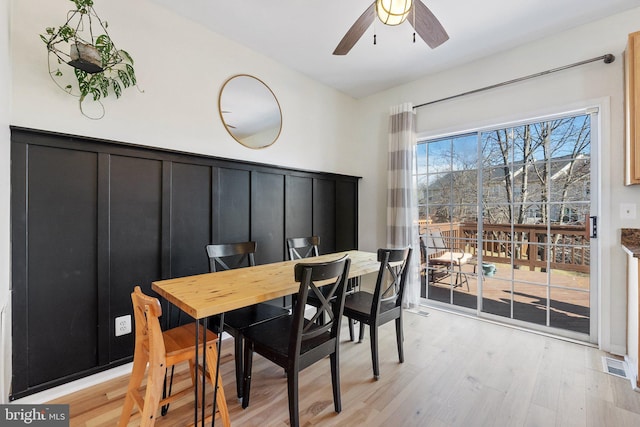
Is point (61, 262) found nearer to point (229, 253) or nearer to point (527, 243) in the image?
point (229, 253)

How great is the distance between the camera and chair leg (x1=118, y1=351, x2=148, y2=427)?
137 cm

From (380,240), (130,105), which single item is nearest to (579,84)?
(380,240)

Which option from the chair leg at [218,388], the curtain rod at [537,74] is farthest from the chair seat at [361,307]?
the curtain rod at [537,74]

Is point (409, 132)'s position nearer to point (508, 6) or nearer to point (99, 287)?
point (508, 6)

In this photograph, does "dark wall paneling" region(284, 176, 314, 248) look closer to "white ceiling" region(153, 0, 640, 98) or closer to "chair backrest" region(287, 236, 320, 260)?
"chair backrest" region(287, 236, 320, 260)

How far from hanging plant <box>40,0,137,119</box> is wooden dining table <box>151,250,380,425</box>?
142 centimetres

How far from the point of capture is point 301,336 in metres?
1.46

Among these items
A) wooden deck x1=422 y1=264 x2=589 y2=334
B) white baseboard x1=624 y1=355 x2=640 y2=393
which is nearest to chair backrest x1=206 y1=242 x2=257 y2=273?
wooden deck x1=422 y1=264 x2=589 y2=334

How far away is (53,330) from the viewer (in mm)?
1761

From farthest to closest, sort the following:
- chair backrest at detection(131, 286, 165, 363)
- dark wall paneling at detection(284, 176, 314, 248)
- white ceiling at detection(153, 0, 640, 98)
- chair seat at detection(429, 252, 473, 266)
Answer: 1. chair seat at detection(429, 252, 473, 266)
2. dark wall paneling at detection(284, 176, 314, 248)
3. white ceiling at detection(153, 0, 640, 98)
4. chair backrest at detection(131, 286, 165, 363)

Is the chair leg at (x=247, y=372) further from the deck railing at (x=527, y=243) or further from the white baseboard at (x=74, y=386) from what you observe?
the deck railing at (x=527, y=243)

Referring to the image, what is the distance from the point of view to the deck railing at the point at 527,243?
267cm

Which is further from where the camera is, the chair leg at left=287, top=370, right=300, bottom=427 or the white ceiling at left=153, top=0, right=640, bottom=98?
the white ceiling at left=153, top=0, right=640, bottom=98

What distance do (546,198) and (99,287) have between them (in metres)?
4.03
